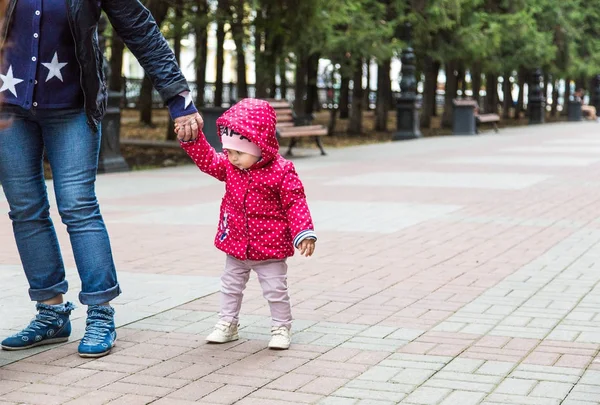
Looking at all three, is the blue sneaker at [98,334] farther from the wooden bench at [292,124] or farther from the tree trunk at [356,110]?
the tree trunk at [356,110]

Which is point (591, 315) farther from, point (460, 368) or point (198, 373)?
point (198, 373)

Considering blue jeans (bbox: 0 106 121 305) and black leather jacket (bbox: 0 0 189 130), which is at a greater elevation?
black leather jacket (bbox: 0 0 189 130)

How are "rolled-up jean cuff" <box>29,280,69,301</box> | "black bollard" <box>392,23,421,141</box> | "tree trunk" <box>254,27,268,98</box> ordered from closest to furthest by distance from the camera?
"rolled-up jean cuff" <box>29,280,69,301</box> → "tree trunk" <box>254,27,268,98</box> → "black bollard" <box>392,23,421,141</box>

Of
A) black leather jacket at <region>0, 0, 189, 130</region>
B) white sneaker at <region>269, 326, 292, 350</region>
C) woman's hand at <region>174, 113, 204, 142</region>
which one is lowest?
white sneaker at <region>269, 326, 292, 350</region>

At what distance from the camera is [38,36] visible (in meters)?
4.57

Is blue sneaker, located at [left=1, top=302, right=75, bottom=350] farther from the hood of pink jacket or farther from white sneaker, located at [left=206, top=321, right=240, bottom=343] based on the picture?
the hood of pink jacket

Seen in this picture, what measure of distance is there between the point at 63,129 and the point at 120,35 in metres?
0.48

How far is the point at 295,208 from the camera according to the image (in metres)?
4.76

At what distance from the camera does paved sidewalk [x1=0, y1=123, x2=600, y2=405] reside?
4.24 metres

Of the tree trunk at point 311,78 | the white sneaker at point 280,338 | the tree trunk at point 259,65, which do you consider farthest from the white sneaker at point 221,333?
the tree trunk at point 311,78

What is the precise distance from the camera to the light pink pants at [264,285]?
4.92 metres

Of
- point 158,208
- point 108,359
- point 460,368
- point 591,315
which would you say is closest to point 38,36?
point 108,359

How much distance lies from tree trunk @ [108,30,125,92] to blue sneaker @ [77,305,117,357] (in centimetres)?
1389

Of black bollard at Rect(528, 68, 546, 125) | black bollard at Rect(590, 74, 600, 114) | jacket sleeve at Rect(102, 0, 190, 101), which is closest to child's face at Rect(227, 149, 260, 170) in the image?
jacket sleeve at Rect(102, 0, 190, 101)
